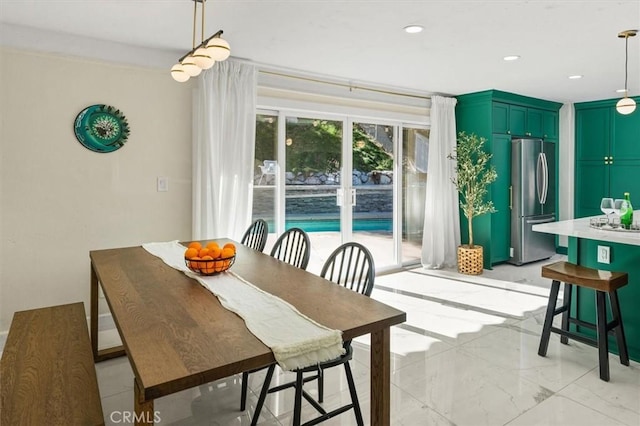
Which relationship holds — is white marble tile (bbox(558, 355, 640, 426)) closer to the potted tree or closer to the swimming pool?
the potted tree

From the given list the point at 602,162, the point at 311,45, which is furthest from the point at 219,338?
the point at 602,162

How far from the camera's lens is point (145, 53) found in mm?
3498

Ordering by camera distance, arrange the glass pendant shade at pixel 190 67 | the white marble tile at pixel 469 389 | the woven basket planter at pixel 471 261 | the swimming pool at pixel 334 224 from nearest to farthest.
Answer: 1. the glass pendant shade at pixel 190 67
2. the white marble tile at pixel 469 389
3. the swimming pool at pixel 334 224
4. the woven basket planter at pixel 471 261

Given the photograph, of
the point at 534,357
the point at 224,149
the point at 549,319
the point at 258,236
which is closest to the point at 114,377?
the point at 258,236

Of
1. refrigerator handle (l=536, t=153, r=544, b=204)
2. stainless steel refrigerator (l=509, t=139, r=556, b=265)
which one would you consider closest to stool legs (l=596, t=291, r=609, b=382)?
stainless steel refrigerator (l=509, t=139, r=556, b=265)

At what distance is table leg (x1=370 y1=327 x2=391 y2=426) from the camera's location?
5.36 ft

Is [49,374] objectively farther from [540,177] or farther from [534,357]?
[540,177]

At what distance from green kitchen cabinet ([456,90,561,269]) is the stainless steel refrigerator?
0.09m

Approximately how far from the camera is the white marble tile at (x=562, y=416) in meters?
2.15

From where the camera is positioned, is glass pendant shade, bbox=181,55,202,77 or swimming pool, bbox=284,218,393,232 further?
swimming pool, bbox=284,218,393,232

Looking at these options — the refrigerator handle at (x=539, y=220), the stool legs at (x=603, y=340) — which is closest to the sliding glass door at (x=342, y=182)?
the refrigerator handle at (x=539, y=220)

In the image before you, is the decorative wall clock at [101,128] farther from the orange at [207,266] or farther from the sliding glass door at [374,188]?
the sliding glass door at [374,188]

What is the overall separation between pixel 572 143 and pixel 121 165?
6.35 meters

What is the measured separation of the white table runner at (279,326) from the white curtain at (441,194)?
3.92m
